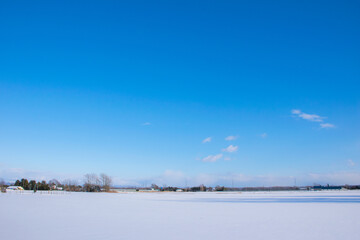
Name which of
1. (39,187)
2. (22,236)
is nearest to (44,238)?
(22,236)

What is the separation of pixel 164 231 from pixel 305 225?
6.98 metres

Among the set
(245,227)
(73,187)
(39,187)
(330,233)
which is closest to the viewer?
(330,233)

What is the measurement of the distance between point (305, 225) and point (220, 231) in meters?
4.71

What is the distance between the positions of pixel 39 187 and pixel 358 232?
120 meters

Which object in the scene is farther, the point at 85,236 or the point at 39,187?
the point at 39,187

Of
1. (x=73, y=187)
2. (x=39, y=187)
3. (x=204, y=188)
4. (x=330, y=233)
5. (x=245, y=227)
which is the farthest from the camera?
(x=204, y=188)

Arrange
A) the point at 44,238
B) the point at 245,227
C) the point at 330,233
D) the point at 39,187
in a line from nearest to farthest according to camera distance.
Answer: the point at 44,238
the point at 330,233
the point at 245,227
the point at 39,187

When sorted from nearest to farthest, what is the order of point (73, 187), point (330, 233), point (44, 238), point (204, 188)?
point (44, 238) → point (330, 233) → point (73, 187) → point (204, 188)

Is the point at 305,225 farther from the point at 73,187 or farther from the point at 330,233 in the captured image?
the point at 73,187

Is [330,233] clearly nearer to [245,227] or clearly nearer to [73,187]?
[245,227]

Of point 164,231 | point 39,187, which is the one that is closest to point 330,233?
point 164,231

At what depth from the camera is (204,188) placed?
168 metres

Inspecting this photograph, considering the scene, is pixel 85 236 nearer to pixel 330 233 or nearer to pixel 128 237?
pixel 128 237

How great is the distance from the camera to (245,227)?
12656 mm
